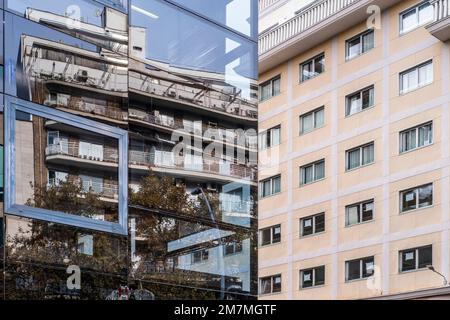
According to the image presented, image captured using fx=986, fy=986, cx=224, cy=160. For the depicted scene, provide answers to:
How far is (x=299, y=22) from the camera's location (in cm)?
3972

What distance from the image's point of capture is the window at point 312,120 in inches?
1516

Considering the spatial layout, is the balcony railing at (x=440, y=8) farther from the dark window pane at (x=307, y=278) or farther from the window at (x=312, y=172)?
the dark window pane at (x=307, y=278)

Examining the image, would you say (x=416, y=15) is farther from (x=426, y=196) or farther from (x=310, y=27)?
(x=426, y=196)

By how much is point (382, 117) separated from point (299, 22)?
262 inches

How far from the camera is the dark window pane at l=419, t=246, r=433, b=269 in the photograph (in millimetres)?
31984

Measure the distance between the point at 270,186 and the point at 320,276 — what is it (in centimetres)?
547

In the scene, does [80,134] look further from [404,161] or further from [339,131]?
[339,131]

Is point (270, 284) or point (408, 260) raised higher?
point (408, 260)

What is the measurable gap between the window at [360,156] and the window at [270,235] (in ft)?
16.5

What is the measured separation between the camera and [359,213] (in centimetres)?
3559

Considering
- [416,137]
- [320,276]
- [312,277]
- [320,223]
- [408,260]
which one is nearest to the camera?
[408,260]

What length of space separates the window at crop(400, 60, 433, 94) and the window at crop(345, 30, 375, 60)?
7.51 ft

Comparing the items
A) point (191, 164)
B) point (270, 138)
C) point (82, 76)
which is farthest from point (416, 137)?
point (82, 76)
